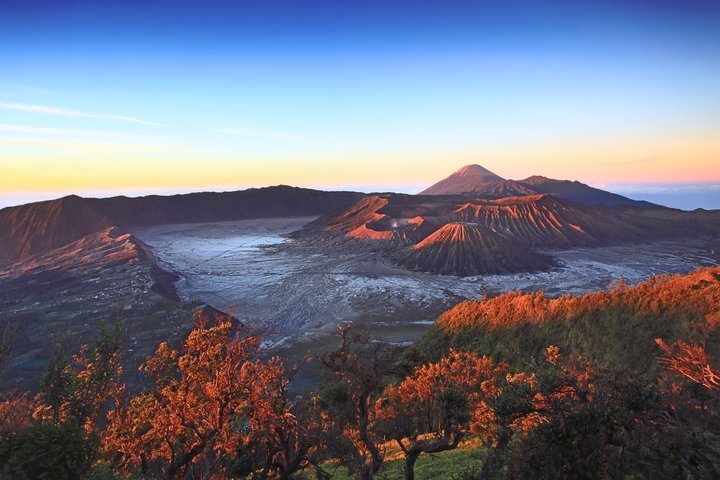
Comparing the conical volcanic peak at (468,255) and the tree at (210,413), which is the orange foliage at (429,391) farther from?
the conical volcanic peak at (468,255)

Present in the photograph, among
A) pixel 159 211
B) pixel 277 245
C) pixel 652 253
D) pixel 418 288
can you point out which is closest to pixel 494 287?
pixel 418 288

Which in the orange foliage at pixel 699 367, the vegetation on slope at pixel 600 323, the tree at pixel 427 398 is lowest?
the tree at pixel 427 398

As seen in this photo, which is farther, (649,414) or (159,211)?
(159,211)

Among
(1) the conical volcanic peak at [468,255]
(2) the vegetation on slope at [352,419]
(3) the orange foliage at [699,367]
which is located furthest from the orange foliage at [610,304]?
(1) the conical volcanic peak at [468,255]

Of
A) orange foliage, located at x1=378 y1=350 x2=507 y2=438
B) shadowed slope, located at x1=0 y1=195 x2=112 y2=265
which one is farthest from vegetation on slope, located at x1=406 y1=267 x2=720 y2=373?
shadowed slope, located at x1=0 y1=195 x2=112 y2=265

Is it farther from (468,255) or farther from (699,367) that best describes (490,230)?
(699,367)

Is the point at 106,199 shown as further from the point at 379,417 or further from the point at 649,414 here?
the point at 649,414

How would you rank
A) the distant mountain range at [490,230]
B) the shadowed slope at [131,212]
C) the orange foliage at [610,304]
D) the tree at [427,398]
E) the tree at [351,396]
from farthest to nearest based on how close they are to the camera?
the shadowed slope at [131,212]
the distant mountain range at [490,230]
the orange foliage at [610,304]
the tree at [427,398]
the tree at [351,396]

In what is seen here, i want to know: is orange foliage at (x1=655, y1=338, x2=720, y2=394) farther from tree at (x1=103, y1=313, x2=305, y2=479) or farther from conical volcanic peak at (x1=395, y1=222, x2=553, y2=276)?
conical volcanic peak at (x1=395, y1=222, x2=553, y2=276)
